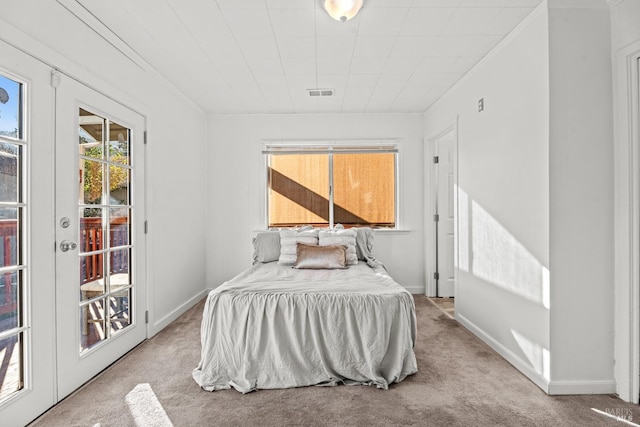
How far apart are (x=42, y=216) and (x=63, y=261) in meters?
0.32

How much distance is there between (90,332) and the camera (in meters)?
2.44

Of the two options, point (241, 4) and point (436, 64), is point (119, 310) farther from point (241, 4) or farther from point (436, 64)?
point (436, 64)

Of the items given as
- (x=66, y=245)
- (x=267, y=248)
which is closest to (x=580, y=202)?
(x=267, y=248)

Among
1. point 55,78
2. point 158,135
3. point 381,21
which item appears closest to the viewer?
point 55,78

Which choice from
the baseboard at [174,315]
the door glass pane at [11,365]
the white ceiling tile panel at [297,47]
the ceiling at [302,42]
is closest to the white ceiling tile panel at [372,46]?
the ceiling at [302,42]

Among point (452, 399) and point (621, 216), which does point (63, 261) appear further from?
point (621, 216)

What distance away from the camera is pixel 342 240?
3.77m

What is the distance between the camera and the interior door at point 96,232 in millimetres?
2170

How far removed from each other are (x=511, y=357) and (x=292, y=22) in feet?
9.62

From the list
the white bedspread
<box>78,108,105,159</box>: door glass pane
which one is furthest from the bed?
<box>78,108,105,159</box>: door glass pane

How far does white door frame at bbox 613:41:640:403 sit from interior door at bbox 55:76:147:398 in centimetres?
345

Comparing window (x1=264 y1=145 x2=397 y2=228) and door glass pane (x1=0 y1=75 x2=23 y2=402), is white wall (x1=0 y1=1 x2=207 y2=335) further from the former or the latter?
window (x1=264 y1=145 x2=397 y2=228)

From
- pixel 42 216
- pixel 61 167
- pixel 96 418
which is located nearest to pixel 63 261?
pixel 42 216

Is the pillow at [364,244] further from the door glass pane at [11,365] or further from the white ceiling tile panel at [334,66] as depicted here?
the door glass pane at [11,365]
